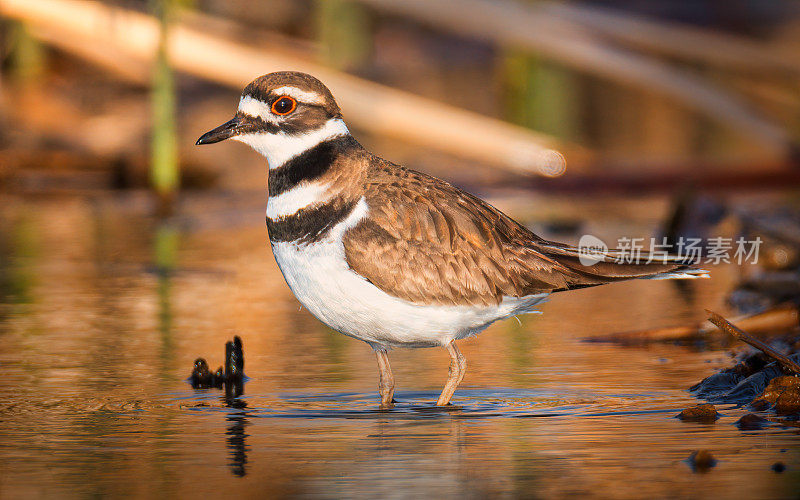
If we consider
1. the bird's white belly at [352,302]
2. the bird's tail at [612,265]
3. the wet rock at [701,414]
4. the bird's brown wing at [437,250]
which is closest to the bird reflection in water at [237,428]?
the bird's white belly at [352,302]

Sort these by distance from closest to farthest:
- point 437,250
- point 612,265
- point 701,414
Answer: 1. point 701,414
2. point 437,250
3. point 612,265

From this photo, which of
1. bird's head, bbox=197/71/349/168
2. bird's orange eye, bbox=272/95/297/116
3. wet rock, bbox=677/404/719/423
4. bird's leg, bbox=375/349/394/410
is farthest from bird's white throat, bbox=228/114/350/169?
wet rock, bbox=677/404/719/423

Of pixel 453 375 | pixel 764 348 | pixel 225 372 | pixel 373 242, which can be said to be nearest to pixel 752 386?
pixel 764 348

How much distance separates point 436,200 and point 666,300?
14.6 ft

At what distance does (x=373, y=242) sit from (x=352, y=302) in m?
0.36

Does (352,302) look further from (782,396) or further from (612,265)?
(782,396)

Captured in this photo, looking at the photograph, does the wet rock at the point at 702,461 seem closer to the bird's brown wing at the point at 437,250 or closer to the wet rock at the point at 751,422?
the wet rock at the point at 751,422

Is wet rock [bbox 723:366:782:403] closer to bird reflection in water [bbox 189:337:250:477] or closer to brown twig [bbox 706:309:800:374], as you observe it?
brown twig [bbox 706:309:800:374]

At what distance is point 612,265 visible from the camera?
8453 millimetres

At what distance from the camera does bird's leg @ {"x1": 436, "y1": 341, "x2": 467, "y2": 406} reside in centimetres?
798

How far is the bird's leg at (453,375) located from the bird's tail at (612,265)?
0.84 m

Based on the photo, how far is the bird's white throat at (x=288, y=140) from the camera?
798 cm

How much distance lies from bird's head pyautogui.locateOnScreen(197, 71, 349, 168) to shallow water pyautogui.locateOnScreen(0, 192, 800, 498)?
150cm

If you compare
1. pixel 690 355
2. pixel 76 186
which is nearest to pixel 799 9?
pixel 76 186
